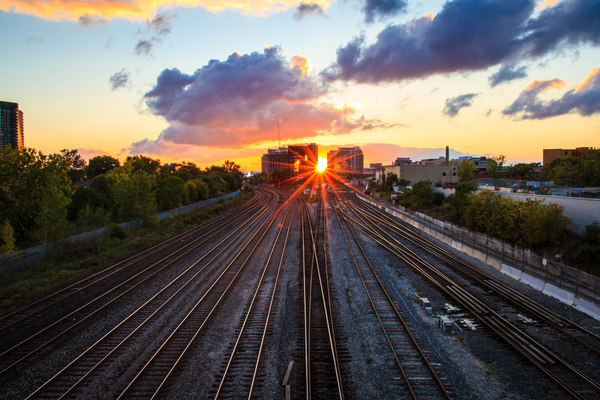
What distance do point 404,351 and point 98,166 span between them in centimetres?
9230

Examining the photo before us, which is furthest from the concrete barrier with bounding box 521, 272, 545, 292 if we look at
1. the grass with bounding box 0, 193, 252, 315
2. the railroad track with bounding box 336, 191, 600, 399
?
the grass with bounding box 0, 193, 252, 315

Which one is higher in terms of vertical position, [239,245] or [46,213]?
[46,213]

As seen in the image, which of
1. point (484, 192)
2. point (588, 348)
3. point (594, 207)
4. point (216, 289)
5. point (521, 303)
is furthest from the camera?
point (484, 192)

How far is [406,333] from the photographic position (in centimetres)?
1212


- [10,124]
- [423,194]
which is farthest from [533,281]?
[10,124]

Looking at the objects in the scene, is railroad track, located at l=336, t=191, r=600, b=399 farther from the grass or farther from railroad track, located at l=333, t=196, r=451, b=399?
the grass

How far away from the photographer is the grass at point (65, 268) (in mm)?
16139

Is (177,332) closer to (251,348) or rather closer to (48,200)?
(251,348)

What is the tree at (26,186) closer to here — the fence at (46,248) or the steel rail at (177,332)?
the fence at (46,248)

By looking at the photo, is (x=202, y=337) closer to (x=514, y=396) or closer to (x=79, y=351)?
(x=79, y=351)

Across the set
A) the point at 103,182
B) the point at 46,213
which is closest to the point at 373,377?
the point at 46,213

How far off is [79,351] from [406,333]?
11691mm

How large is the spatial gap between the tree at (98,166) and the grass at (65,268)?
61834 millimetres

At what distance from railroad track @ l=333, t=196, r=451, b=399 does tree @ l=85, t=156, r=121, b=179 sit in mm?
84590
